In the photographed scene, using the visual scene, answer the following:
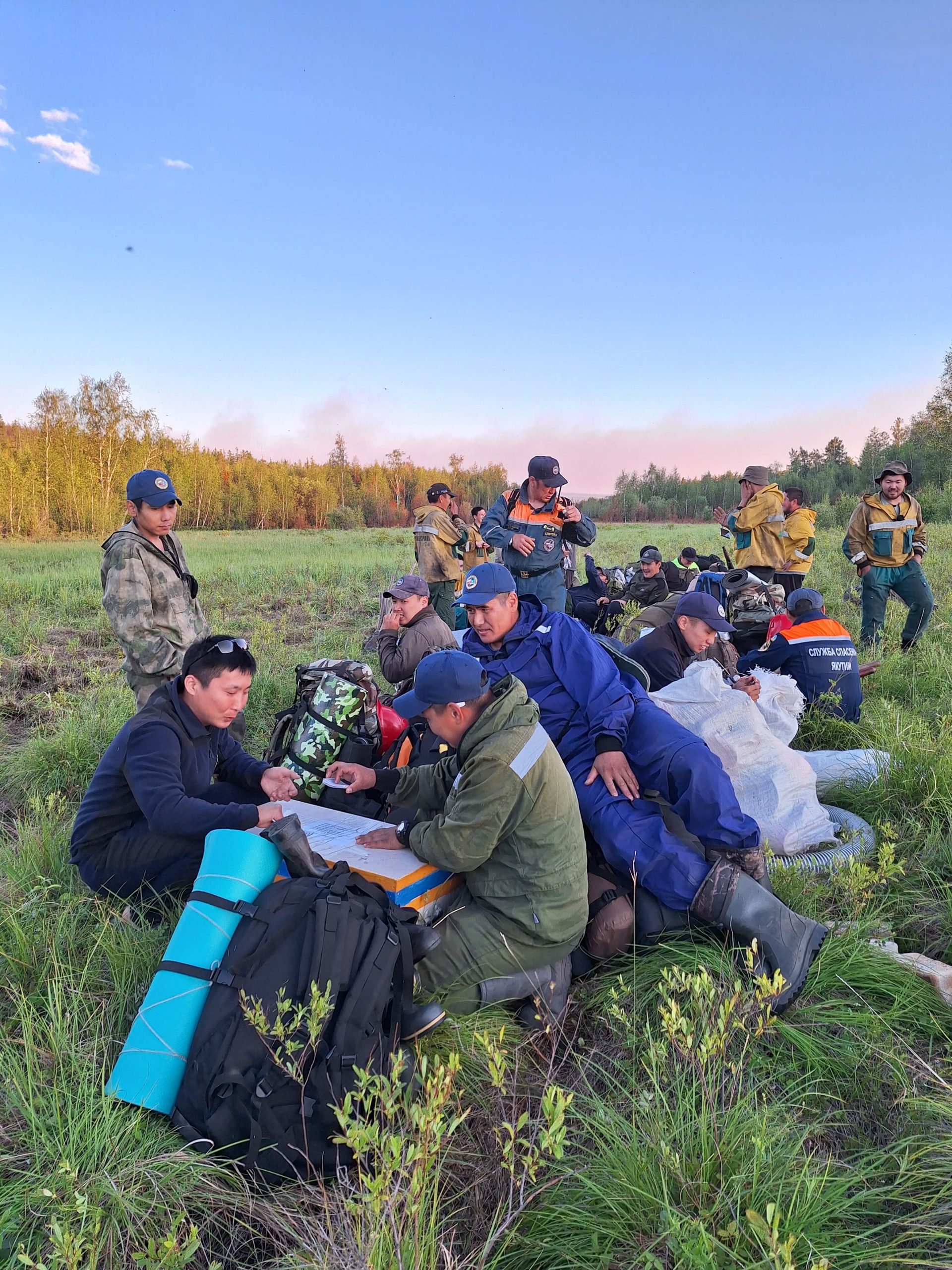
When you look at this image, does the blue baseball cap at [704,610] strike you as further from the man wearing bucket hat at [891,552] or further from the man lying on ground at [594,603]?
the man lying on ground at [594,603]

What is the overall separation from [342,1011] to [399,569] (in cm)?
1538

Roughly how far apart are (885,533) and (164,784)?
6955mm

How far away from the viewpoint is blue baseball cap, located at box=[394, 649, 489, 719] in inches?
97.1

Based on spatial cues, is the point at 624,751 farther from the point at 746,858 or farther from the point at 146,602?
the point at 146,602

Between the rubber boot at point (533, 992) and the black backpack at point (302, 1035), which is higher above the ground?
the black backpack at point (302, 1035)

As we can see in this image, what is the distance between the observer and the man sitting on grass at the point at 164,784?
2.61 metres

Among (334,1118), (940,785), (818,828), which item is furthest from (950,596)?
(334,1118)

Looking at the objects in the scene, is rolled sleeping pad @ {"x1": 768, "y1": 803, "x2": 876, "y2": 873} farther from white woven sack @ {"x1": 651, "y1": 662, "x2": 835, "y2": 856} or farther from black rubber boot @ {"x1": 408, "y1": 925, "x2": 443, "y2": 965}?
black rubber boot @ {"x1": 408, "y1": 925, "x2": 443, "y2": 965}

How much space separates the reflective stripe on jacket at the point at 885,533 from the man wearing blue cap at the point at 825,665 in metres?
2.65

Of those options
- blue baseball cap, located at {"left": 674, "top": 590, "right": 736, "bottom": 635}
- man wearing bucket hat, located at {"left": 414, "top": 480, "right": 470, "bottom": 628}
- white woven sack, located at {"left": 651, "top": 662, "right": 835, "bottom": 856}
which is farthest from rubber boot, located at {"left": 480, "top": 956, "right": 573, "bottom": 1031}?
man wearing bucket hat, located at {"left": 414, "top": 480, "right": 470, "bottom": 628}

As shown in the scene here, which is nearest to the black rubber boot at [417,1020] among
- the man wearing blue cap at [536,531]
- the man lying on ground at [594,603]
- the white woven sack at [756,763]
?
the white woven sack at [756,763]

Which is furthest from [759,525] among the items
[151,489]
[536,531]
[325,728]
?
[151,489]

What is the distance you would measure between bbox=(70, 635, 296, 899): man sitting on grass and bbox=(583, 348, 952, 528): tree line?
17.9 m

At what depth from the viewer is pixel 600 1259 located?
1.50 m
